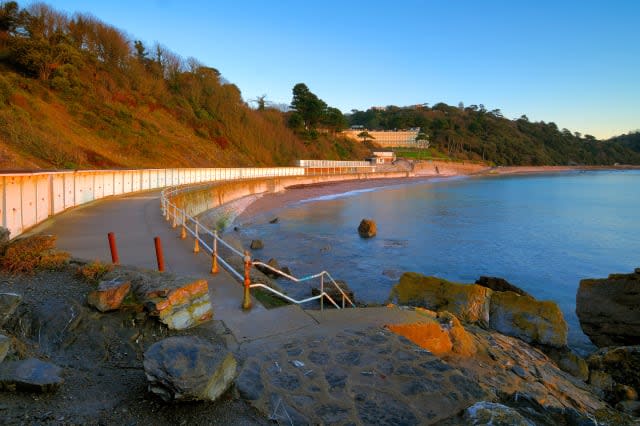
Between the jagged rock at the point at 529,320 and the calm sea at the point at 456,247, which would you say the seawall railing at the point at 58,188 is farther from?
the jagged rock at the point at 529,320

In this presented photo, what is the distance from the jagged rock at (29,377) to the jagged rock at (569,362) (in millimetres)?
8616

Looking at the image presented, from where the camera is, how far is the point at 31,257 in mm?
7680

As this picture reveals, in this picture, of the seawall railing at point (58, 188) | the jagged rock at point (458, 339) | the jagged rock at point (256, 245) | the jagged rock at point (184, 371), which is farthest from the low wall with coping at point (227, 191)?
the jagged rock at point (184, 371)

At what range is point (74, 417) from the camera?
359 centimetres

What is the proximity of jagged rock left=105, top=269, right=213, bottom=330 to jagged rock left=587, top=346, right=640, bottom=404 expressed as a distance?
7.12 metres

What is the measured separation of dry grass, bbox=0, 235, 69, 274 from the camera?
739 cm

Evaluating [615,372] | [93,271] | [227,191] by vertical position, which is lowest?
[615,372]

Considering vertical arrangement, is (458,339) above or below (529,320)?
above

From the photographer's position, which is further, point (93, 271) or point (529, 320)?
point (529, 320)

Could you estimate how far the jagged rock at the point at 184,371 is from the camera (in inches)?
152

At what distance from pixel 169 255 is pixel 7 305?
16.4 feet

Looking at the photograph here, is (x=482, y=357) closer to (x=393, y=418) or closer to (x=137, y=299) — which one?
(x=393, y=418)

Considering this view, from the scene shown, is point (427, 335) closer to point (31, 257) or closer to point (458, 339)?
point (458, 339)

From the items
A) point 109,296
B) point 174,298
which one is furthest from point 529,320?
point 109,296
